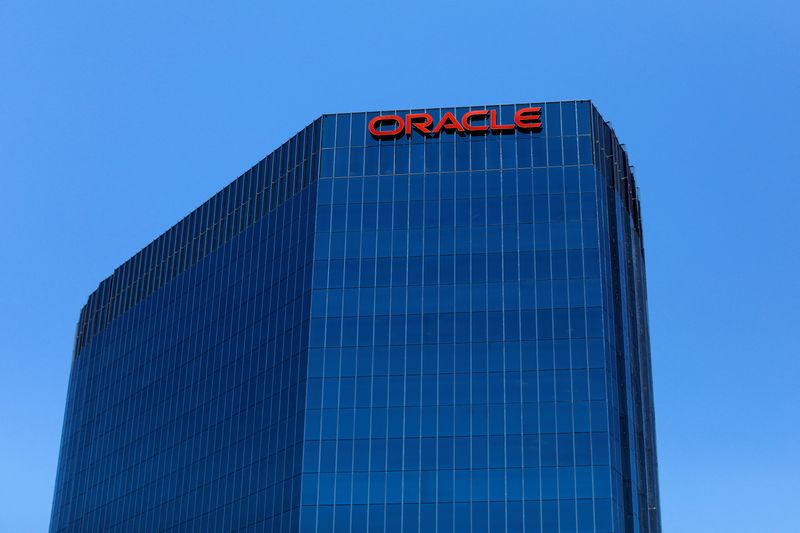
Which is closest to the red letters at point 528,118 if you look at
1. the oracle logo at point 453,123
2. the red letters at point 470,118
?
the oracle logo at point 453,123

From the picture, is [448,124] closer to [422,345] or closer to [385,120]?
[385,120]

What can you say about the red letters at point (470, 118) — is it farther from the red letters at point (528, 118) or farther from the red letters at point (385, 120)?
the red letters at point (385, 120)

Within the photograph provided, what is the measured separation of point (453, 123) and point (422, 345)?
73.1ft

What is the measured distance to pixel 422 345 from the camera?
10844 centimetres

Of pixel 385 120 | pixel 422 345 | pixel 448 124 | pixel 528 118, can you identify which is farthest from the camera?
pixel 385 120

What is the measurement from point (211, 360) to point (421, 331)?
96.2 feet

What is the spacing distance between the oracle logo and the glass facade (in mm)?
672

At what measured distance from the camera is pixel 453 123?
116938mm

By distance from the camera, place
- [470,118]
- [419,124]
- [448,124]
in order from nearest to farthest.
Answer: [470,118] < [448,124] < [419,124]

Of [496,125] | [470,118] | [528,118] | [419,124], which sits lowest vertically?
[496,125]

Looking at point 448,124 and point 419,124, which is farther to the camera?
point 419,124

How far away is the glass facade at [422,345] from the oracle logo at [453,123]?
67 cm

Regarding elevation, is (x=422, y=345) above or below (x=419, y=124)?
below

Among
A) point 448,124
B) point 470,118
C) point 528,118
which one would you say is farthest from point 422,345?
point 528,118
